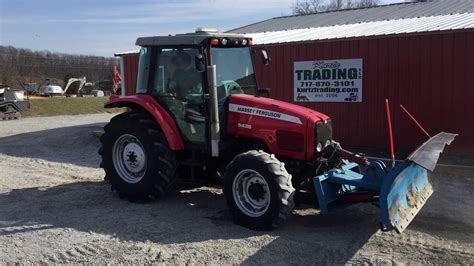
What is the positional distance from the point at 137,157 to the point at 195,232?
1.76 m

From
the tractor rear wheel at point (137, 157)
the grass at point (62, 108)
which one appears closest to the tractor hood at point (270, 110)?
the tractor rear wheel at point (137, 157)

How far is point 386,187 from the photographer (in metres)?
5.04

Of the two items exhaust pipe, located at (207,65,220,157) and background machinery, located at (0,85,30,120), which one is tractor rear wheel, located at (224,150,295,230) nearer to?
exhaust pipe, located at (207,65,220,157)

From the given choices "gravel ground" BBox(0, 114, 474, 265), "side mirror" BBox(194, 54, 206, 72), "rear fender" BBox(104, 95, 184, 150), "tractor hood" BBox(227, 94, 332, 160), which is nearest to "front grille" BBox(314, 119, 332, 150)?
"tractor hood" BBox(227, 94, 332, 160)

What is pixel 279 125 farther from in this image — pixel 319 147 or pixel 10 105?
pixel 10 105

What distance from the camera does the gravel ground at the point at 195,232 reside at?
16.4 feet

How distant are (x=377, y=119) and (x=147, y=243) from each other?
24.6 feet

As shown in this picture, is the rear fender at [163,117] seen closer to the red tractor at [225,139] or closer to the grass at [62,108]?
the red tractor at [225,139]

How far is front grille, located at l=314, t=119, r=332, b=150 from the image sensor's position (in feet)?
19.7

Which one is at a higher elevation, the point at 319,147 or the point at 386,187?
the point at 319,147

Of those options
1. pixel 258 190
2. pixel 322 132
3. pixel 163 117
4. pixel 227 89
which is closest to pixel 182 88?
pixel 163 117

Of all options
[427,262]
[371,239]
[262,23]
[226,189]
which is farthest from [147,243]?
[262,23]

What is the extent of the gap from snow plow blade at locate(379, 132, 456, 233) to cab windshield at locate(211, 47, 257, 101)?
2.42 m

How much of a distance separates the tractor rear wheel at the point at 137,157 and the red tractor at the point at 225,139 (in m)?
0.01
